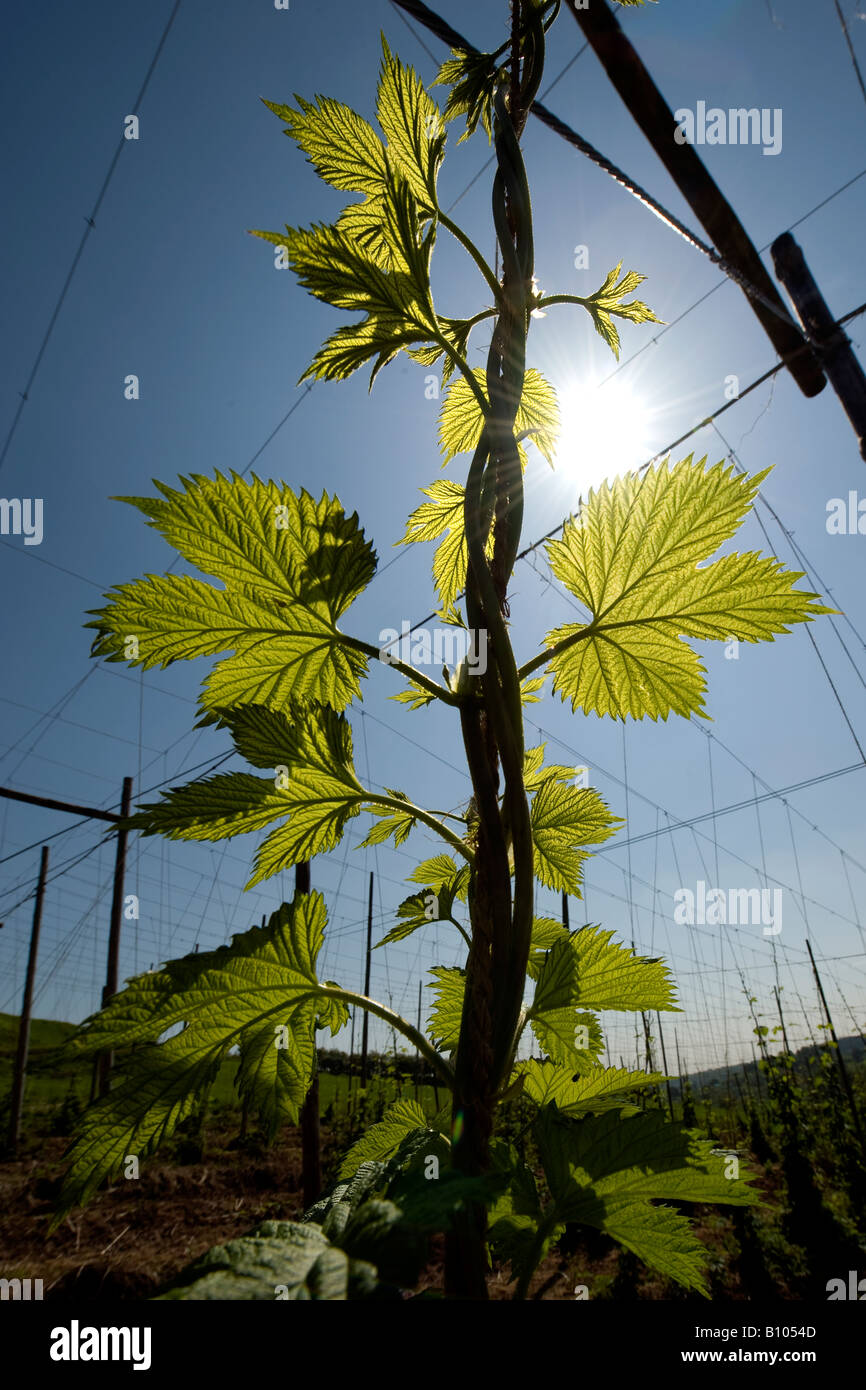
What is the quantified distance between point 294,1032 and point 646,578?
19.9 inches

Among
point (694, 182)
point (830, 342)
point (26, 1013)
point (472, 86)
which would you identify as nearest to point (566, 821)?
point (472, 86)

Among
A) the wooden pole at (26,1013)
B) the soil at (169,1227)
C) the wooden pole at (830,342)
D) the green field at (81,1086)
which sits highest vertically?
the wooden pole at (830,342)

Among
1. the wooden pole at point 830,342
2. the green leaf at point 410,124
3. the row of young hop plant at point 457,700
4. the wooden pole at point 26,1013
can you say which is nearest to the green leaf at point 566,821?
the row of young hop plant at point 457,700

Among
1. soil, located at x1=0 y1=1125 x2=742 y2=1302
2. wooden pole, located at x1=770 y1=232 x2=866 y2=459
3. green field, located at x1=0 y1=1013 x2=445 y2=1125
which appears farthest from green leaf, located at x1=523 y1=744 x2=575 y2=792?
green field, located at x1=0 y1=1013 x2=445 y2=1125

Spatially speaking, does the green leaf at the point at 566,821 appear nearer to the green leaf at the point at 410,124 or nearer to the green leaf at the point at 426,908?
the green leaf at the point at 426,908

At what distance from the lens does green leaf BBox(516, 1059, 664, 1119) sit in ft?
2.16

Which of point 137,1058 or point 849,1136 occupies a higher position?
point 137,1058

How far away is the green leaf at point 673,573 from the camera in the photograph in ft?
1.93

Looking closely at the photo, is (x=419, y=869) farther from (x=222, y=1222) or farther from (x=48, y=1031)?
(x=48, y=1031)

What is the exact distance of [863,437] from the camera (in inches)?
149

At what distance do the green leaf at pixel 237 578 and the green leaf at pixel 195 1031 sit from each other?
→ 215mm

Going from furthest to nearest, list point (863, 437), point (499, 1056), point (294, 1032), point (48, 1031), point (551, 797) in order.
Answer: point (48, 1031) → point (863, 437) → point (551, 797) → point (294, 1032) → point (499, 1056)
